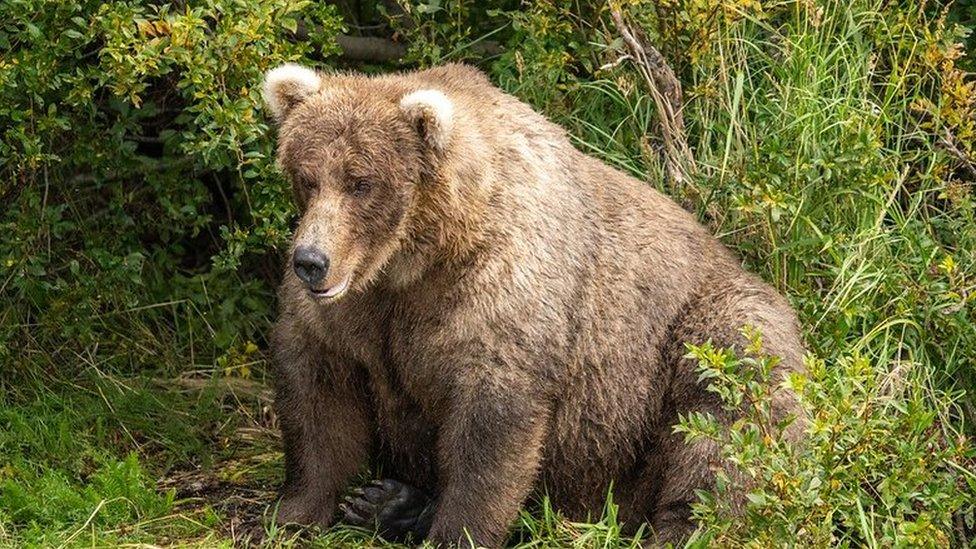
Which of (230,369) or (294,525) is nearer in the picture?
(294,525)

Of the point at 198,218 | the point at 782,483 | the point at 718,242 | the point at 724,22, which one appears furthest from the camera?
the point at 198,218

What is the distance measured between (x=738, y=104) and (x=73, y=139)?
3.39 metres

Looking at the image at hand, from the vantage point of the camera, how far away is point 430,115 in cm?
604

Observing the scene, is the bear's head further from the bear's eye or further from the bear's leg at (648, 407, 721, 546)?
the bear's leg at (648, 407, 721, 546)

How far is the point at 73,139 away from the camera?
833 cm

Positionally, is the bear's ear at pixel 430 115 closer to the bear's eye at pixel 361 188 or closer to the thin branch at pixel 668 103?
the bear's eye at pixel 361 188

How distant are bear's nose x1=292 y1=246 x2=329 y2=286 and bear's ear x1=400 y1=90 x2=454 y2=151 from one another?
2.00 feet

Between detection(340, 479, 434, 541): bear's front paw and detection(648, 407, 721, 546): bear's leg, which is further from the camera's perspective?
detection(340, 479, 434, 541): bear's front paw

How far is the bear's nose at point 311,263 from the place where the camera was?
5926 millimetres

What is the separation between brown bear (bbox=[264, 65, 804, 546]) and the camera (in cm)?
612

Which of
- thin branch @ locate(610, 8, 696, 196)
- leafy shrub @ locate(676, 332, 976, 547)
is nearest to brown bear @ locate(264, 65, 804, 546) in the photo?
leafy shrub @ locate(676, 332, 976, 547)

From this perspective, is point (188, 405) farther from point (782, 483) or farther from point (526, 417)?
point (782, 483)

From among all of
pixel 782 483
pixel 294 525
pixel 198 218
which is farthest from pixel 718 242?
pixel 198 218

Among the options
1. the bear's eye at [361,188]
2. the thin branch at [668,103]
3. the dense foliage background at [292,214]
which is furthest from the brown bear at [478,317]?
the thin branch at [668,103]
